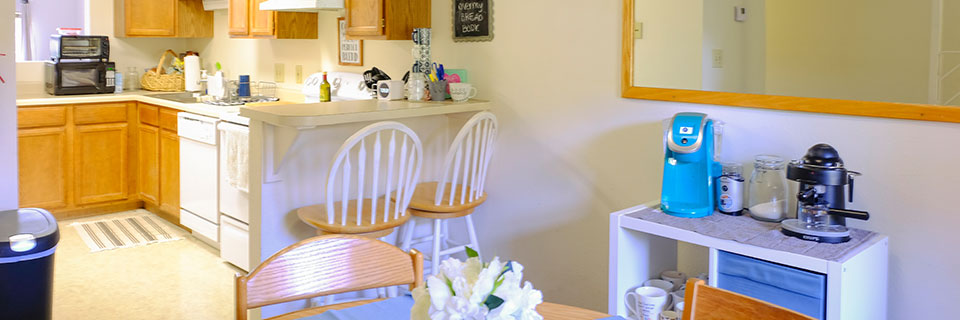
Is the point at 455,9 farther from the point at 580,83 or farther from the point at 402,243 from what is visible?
the point at 402,243

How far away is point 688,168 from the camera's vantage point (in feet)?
7.13

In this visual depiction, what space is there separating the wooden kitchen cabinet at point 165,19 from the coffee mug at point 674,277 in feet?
13.2

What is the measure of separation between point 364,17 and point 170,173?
75.0 inches

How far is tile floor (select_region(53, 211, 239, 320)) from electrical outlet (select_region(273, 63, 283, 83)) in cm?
109

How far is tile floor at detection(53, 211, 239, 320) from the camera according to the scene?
10.9 feet

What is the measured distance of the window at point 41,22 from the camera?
16.9 feet

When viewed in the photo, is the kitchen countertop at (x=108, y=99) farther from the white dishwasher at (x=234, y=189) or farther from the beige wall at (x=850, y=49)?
the beige wall at (x=850, y=49)

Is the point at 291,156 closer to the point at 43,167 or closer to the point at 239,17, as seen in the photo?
the point at 239,17

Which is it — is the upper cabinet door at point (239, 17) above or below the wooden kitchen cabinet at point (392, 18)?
above

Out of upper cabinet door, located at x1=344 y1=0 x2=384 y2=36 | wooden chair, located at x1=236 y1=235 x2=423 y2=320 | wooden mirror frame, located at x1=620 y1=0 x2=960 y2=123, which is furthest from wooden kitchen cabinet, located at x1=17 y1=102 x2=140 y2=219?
wooden chair, located at x1=236 y1=235 x2=423 y2=320

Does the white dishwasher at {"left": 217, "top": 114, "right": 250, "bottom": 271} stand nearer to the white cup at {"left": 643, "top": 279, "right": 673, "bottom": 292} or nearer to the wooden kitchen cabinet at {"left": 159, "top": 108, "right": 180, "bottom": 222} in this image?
the wooden kitchen cabinet at {"left": 159, "top": 108, "right": 180, "bottom": 222}

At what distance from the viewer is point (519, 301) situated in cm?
90

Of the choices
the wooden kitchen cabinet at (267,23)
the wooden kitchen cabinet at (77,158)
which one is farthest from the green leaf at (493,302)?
the wooden kitchen cabinet at (77,158)

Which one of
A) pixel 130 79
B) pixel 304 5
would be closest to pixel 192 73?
pixel 130 79
